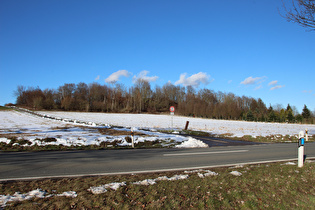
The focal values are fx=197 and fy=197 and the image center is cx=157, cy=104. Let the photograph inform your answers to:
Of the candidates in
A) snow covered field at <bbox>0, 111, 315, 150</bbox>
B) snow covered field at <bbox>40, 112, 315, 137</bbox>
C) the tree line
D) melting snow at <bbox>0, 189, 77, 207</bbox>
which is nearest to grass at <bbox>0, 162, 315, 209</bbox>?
melting snow at <bbox>0, 189, 77, 207</bbox>

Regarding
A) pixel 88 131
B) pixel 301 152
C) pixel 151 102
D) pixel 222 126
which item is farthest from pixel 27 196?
pixel 151 102

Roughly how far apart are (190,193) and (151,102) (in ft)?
323

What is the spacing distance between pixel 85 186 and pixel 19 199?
126 cm

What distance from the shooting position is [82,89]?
10244 cm

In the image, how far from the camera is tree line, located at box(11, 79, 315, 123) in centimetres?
7881

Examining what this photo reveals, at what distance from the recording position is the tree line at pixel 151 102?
7881 centimetres

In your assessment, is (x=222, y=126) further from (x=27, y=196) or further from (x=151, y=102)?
(x=151, y=102)

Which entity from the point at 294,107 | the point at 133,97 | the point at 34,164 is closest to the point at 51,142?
the point at 34,164

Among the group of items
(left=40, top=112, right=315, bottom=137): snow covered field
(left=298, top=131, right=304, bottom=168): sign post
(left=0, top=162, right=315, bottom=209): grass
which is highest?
(left=298, top=131, right=304, bottom=168): sign post

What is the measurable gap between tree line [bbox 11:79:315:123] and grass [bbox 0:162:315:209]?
247 feet

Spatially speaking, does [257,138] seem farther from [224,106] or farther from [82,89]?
[82,89]

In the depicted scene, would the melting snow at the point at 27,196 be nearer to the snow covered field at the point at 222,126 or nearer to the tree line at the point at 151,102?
the snow covered field at the point at 222,126

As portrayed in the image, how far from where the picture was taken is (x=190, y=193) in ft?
14.1

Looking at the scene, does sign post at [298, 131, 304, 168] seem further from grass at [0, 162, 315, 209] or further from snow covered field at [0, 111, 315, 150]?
snow covered field at [0, 111, 315, 150]
